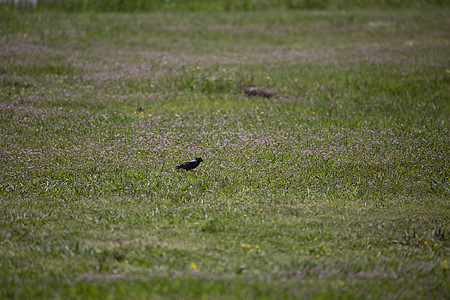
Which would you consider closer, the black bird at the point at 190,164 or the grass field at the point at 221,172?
the grass field at the point at 221,172

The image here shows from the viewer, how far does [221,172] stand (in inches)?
376

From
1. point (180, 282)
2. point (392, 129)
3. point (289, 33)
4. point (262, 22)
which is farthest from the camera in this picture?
point (262, 22)

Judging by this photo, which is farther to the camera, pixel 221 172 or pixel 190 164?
pixel 221 172

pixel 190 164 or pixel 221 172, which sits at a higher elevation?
pixel 190 164

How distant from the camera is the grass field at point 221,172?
5844mm

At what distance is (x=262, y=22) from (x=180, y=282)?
2415cm

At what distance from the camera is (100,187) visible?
886 cm

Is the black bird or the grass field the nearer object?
the grass field

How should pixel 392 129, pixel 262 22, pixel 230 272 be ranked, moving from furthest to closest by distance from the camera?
pixel 262 22 < pixel 392 129 < pixel 230 272

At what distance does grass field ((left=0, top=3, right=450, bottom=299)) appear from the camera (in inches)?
230

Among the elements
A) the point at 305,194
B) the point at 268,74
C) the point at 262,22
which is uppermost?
the point at 262,22

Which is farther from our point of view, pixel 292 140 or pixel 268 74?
pixel 268 74

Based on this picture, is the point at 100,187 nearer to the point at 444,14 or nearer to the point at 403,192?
the point at 403,192

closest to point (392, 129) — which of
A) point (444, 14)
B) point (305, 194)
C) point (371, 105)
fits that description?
point (371, 105)
